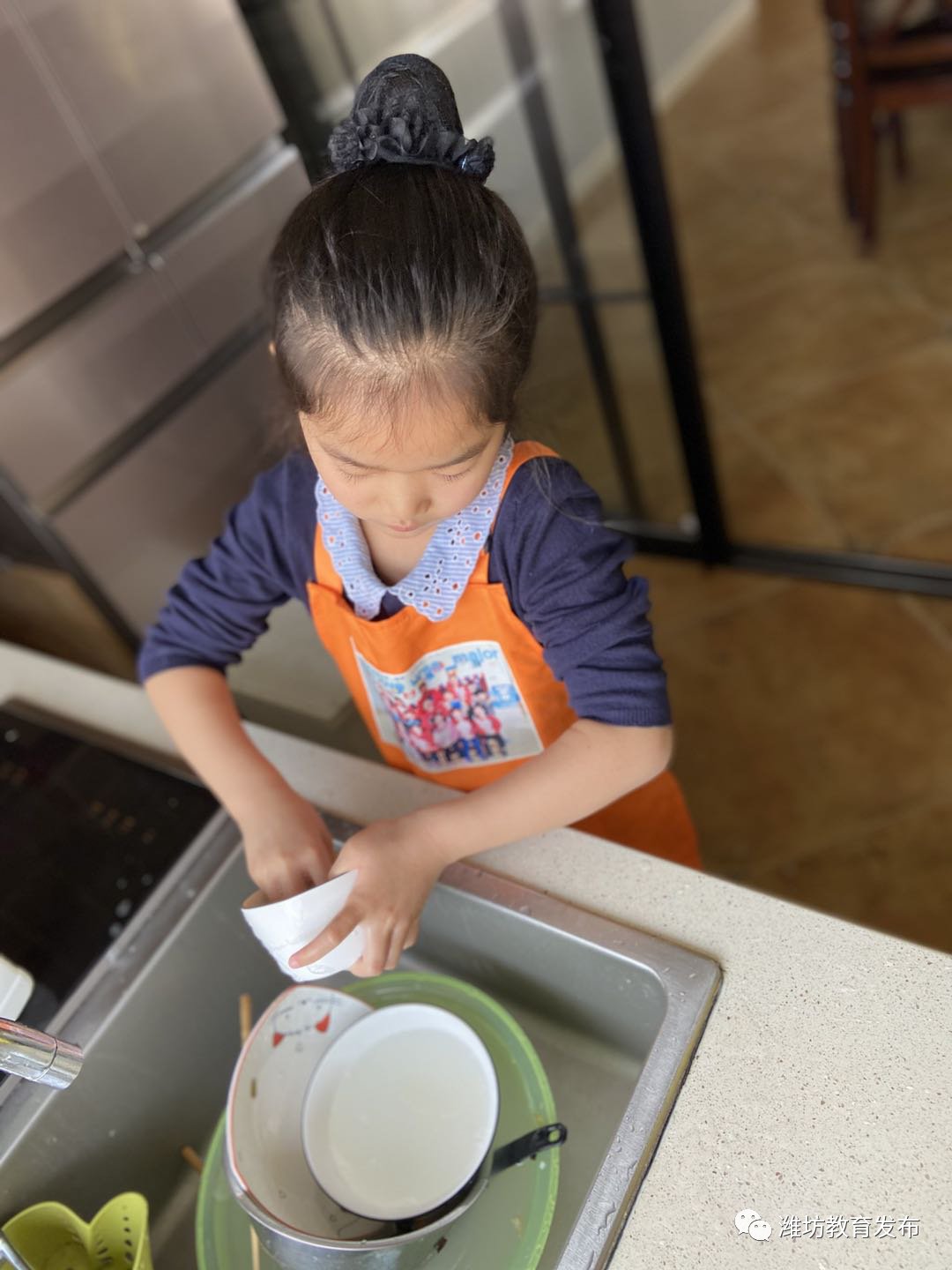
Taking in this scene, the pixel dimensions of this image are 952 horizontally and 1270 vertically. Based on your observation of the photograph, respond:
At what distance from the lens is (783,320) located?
2.63 metres

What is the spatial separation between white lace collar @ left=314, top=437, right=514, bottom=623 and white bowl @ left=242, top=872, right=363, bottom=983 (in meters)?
0.25

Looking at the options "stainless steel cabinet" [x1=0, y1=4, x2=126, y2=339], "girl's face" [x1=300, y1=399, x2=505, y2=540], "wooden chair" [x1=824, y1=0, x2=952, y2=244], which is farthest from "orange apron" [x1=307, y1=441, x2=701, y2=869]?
"wooden chair" [x1=824, y1=0, x2=952, y2=244]

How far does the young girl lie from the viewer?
2.05ft

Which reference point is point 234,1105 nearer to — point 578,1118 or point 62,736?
point 578,1118

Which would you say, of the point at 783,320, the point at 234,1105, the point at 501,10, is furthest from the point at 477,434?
the point at 783,320

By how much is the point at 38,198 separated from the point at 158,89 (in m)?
0.21

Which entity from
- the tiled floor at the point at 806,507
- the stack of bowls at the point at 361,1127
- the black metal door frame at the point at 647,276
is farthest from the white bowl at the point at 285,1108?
the black metal door frame at the point at 647,276

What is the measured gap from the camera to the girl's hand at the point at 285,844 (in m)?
0.80

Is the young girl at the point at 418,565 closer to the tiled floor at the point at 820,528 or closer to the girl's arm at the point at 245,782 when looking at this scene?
the girl's arm at the point at 245,782

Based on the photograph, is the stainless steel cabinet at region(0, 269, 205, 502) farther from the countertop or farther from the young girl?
the countertop

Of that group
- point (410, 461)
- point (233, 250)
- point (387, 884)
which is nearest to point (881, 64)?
point (233, 250)

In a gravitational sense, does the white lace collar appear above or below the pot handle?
above

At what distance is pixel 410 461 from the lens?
66 centimetres

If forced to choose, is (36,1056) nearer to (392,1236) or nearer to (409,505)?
(392,1236)
